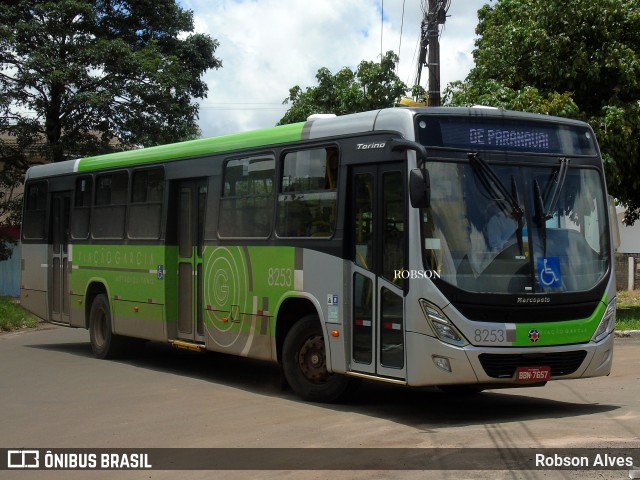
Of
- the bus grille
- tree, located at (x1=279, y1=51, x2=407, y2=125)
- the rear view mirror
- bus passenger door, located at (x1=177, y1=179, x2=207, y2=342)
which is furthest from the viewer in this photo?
tree, located at (x1=279, y1=51, x2=407, y2=125)

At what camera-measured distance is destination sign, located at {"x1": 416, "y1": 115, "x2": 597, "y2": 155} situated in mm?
9500

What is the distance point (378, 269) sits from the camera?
973 cm

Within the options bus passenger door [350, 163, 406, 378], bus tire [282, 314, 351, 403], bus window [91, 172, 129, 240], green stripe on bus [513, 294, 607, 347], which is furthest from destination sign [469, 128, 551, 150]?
bus window [91, 172, 129, 240]

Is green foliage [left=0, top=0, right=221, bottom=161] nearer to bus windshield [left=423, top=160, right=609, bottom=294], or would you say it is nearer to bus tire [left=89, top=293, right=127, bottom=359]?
bus tire [left=89, top=293, right=127, bottom=359]

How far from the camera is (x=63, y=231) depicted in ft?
55.3

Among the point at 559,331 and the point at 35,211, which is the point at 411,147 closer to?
the point at 559,331

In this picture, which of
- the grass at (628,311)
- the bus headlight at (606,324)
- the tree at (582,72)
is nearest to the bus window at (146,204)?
the bus headlight at (606,324)

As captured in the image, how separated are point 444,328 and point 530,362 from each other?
985 millimetres

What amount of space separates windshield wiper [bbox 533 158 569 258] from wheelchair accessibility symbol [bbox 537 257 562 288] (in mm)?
95

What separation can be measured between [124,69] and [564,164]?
18.0 m

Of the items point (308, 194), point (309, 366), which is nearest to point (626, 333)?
point (309, 366)

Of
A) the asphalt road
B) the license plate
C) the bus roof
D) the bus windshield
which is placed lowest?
the asphalt road

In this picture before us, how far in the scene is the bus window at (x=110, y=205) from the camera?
591 inches

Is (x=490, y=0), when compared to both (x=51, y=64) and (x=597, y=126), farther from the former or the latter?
(x=51, y=64)
